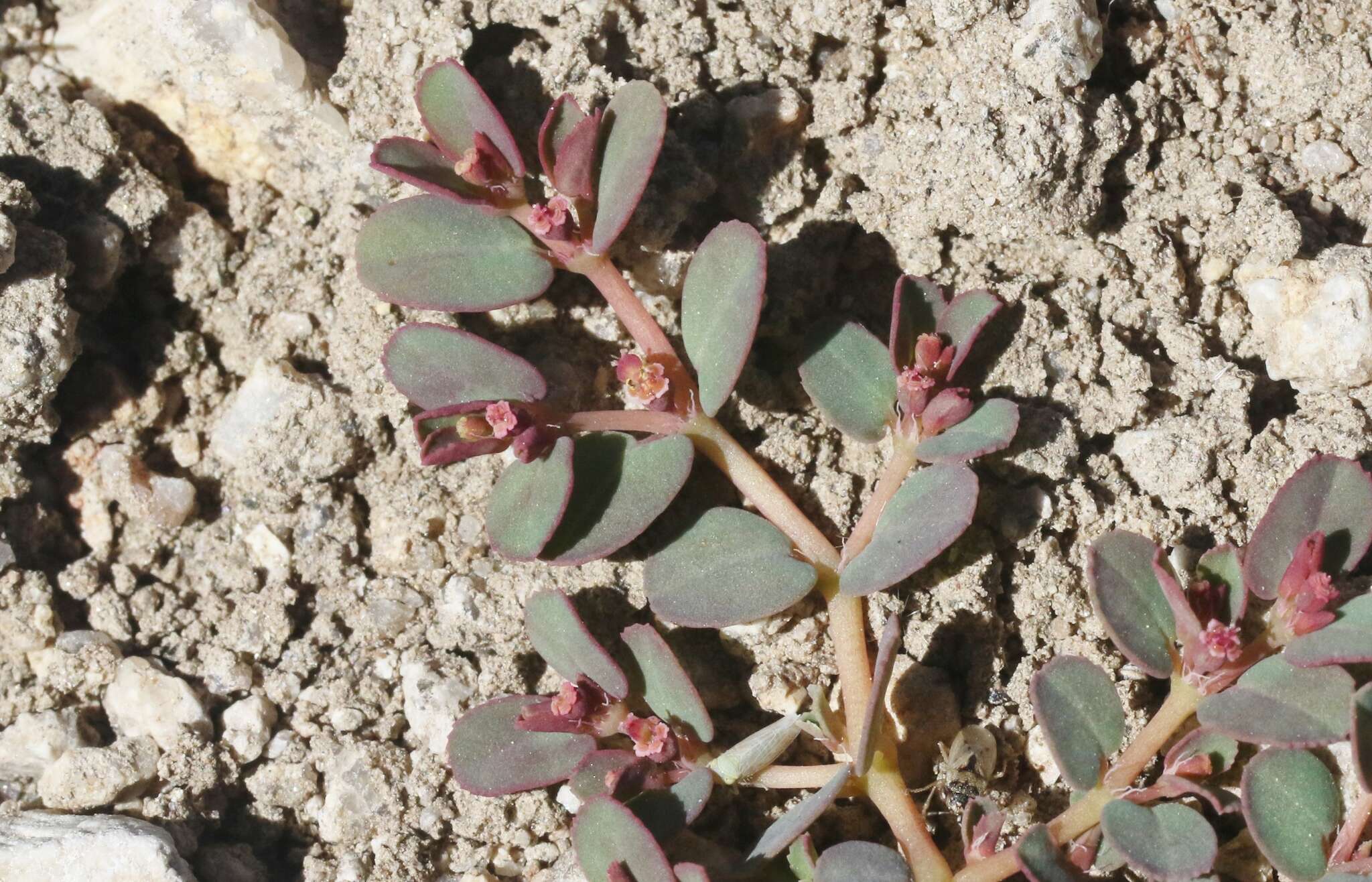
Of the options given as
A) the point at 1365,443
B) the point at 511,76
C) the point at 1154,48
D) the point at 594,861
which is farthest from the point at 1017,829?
the point at 511,76

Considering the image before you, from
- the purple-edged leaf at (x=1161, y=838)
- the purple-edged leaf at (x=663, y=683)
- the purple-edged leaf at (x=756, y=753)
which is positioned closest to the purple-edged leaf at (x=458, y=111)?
the purple-edged leaf at (x=663, y=683)

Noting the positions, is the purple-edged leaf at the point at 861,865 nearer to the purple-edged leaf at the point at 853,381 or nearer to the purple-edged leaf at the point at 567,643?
the purple-edged leaf at the point at 567,643

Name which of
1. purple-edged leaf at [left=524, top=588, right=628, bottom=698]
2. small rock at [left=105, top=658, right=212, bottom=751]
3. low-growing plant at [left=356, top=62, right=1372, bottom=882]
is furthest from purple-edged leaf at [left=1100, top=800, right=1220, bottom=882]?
small rock at [left=105, top=658, right=212, bottom=751]

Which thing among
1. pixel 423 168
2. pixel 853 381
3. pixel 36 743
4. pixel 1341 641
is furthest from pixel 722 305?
pixel 36 743

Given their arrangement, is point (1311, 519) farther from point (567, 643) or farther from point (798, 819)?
point (567, 643)

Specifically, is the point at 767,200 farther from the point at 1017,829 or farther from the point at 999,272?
the point at 1017,829

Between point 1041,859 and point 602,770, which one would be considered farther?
point 602,770
